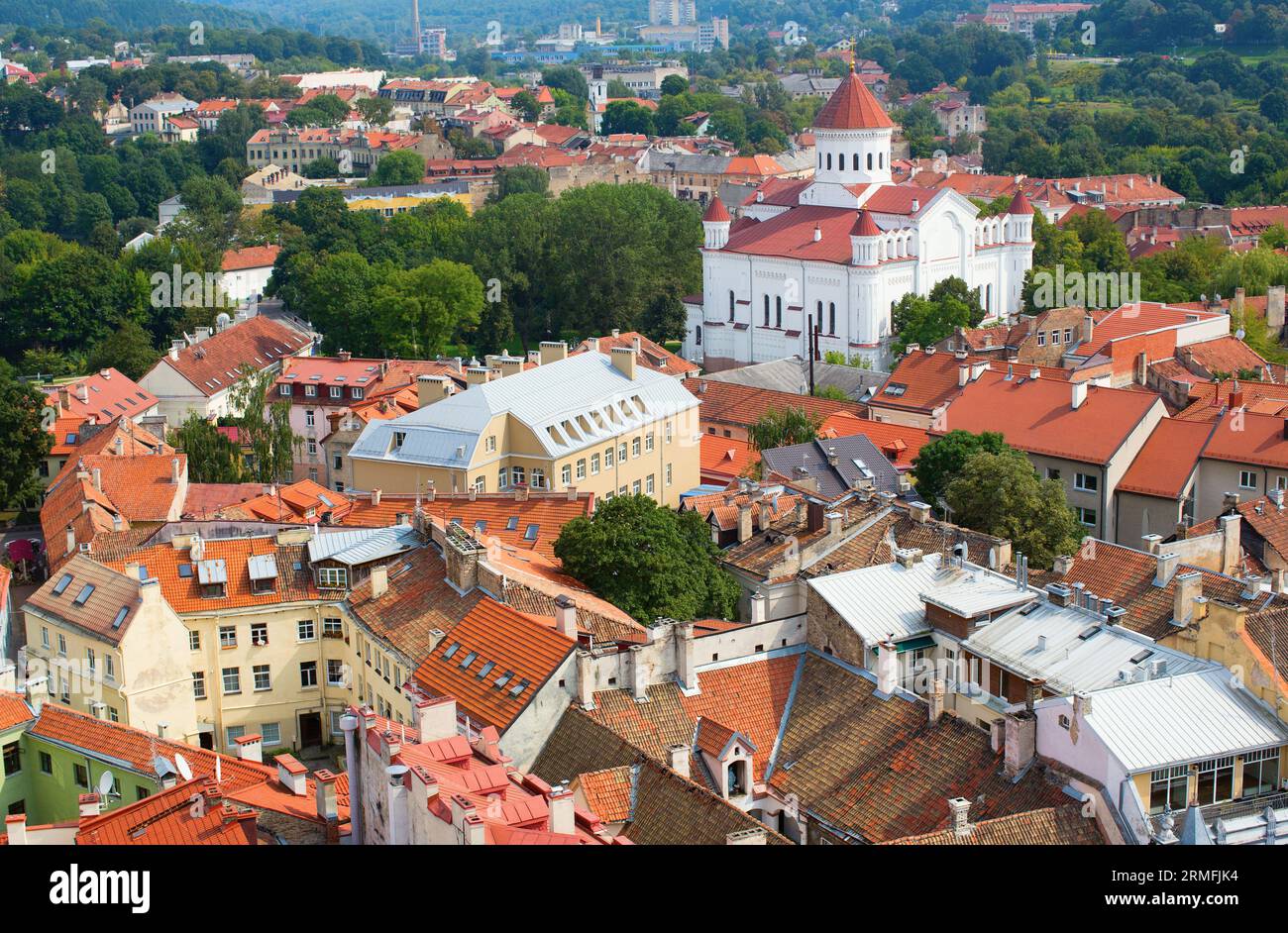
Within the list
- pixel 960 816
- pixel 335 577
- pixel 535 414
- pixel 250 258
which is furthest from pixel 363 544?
pixel 250 258

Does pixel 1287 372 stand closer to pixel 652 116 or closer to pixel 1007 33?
pixel 652 116

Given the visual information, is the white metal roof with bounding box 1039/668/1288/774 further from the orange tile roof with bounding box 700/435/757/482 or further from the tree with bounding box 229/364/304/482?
the tree with bounding box 229/364/304/482

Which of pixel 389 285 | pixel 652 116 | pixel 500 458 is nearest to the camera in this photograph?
pixel 500 458

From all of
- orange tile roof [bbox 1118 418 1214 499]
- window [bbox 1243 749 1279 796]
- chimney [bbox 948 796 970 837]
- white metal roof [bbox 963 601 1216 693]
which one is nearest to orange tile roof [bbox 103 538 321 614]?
white metal roof [bbox 963 601 1216 693]

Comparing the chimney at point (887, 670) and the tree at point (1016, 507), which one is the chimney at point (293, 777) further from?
the tree at point (1016, 507)
